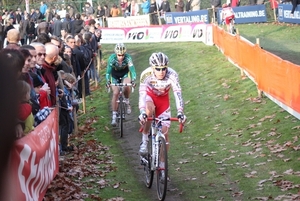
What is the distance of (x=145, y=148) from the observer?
Result: 9.14m

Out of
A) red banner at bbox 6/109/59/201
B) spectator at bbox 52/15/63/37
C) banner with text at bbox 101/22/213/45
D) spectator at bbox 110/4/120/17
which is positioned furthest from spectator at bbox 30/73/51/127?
spectator at bbox 110/4/120/17

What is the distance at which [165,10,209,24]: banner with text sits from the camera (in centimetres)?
3981

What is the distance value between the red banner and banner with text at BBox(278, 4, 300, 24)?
26.6m

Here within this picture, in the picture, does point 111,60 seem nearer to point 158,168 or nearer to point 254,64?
point 254,64

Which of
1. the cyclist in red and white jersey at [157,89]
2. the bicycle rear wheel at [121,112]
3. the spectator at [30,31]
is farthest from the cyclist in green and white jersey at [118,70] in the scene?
the spectator at [30,31]

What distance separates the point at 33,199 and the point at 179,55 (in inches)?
949

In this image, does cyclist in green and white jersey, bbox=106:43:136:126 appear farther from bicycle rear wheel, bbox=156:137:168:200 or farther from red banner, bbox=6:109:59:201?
red banner, bbox=6:109:59:201

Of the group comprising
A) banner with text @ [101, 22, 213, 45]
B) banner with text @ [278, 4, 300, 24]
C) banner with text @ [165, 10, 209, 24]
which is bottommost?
banner with text @ [101, 22, 213, 45]

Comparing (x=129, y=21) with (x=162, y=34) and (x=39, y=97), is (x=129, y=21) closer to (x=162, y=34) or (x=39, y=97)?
(x=162, y=34)

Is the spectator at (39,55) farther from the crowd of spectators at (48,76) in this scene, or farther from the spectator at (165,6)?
the spectator at (165,6)

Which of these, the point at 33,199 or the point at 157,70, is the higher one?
the point at 157,70

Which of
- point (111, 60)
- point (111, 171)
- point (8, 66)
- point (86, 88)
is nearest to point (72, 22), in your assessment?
point (86, 88)

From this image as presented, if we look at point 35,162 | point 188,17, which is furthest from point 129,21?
point 35,162

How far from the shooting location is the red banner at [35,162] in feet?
15.5
